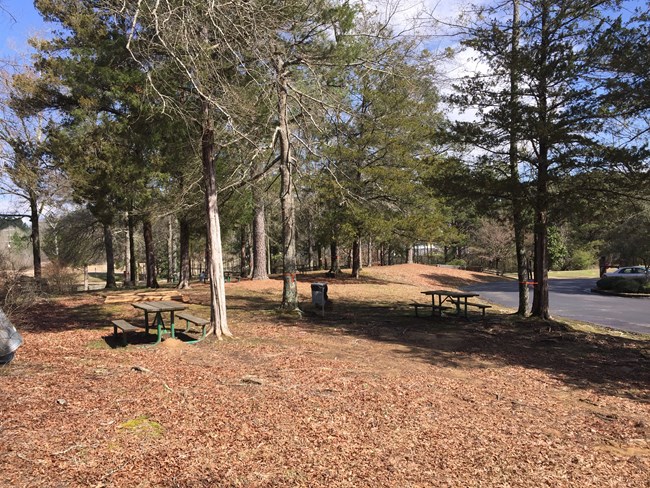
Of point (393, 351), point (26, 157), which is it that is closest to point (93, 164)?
point (26, 157)

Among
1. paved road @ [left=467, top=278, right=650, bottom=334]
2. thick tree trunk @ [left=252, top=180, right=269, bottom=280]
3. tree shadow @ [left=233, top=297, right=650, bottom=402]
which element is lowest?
Result: paved road @ [left=467, top=278, right=650, bottom=334]

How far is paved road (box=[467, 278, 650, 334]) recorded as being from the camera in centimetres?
1369

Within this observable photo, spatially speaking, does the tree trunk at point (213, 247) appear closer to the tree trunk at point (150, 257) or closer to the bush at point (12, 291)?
the bush at point (12, 291)

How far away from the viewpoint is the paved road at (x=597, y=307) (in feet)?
44.9

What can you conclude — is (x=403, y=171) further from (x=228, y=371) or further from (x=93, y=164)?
(x=228, y=371)

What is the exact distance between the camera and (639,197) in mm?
9688

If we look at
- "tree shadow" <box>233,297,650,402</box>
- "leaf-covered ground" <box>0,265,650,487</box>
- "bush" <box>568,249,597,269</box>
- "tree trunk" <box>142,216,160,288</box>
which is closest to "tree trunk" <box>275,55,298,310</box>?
"tree shadow" <box>233,297,650,402</box>

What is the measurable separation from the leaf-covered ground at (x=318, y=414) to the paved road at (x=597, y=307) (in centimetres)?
556

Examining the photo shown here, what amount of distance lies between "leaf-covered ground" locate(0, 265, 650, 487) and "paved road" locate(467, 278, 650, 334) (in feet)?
18.3

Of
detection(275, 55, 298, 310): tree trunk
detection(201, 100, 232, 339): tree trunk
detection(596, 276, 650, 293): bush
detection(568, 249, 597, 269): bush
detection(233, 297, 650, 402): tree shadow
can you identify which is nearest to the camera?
detection(233, 297, 650, 402): tree shadow

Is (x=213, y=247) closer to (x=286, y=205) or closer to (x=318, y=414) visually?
(x=286, y=205)

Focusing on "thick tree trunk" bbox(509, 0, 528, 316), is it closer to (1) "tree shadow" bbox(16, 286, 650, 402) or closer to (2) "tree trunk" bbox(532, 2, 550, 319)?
(2) "tree trunk" bbox(532, 2, 550, 319)

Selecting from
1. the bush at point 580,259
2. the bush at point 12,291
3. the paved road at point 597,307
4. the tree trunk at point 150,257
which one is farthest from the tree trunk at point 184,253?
the bush at point 580,259

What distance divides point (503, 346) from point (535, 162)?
181 inches
